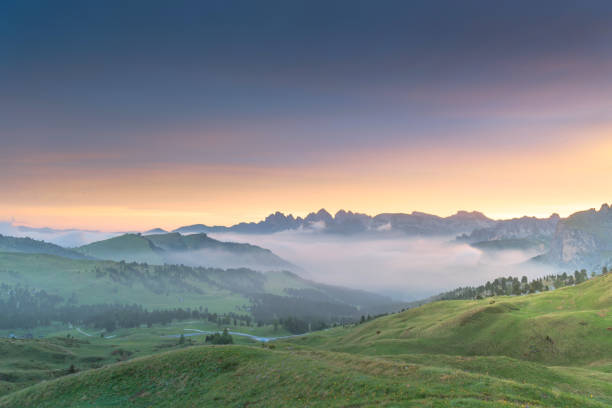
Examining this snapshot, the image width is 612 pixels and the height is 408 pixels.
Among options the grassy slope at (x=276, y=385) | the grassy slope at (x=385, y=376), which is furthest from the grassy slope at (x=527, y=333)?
the grassy slope at (x=276, y=385)

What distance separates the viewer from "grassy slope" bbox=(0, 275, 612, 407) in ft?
125

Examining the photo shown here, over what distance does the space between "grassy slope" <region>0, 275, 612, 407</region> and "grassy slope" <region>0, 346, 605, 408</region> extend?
17 centimetres

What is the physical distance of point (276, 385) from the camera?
49.0m

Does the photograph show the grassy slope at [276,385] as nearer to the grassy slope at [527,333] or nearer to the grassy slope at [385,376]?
the grassy slope at [385,376]

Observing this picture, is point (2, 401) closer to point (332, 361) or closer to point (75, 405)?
point (75, 405)

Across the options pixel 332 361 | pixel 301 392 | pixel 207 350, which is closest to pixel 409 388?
pixel 301 392

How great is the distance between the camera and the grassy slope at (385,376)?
38.2m

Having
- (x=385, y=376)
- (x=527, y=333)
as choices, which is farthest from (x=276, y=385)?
(x=527, y=333)

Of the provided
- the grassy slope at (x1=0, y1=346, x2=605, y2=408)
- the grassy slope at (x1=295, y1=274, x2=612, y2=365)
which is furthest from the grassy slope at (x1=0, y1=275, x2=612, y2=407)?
the grassy slope at (x1=295, y1=274, x2=612, y2=365)

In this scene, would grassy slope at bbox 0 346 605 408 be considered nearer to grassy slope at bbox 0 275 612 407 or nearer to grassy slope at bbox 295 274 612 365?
grassy slope at bbox 0 275 612 407

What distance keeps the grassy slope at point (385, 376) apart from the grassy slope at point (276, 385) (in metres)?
0.17

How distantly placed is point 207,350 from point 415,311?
436 feet

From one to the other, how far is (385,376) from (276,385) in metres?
15.4

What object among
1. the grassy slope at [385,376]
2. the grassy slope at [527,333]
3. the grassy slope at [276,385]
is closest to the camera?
the grassy slope at [276,385]
